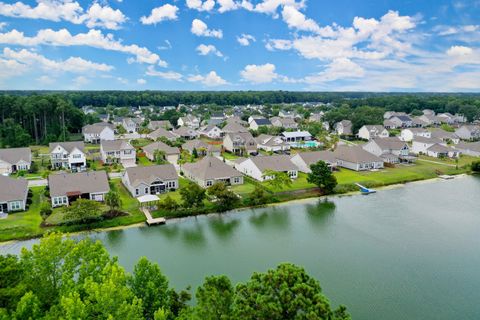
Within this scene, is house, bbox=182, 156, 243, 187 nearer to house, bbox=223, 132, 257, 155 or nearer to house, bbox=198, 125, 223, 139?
house, bbox=223, 132, 257, 155

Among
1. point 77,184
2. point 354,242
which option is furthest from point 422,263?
point 77,184

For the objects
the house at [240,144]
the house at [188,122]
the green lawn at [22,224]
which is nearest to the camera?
the green lawn at [22,224]

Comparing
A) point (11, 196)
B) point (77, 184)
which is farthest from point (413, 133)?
point (11, 196)

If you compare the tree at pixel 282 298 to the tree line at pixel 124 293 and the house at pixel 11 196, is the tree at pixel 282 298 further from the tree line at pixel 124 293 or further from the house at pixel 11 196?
the house at pixel 11 196

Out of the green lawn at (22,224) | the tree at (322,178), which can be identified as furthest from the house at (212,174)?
the green lawn at (22,224)

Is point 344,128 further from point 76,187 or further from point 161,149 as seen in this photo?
point 76,187

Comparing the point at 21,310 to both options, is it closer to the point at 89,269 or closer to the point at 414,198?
the point at 89,269
